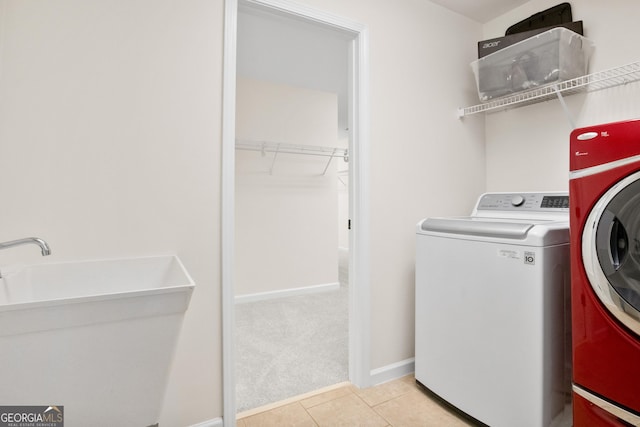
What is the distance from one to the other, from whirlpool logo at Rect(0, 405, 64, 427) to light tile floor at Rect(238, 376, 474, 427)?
2.91ft

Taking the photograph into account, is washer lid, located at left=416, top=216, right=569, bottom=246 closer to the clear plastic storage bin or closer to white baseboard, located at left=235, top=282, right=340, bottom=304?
the clear plastic storage bin

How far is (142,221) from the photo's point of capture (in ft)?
4.26

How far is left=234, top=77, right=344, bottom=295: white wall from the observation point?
11.1 feet

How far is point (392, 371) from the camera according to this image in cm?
189

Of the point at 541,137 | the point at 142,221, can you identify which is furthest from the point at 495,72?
the point at 142,221

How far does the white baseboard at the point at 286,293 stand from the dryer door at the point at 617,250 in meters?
2.93

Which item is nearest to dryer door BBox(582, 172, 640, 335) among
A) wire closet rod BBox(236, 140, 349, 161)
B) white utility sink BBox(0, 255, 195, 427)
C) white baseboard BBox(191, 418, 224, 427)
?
white utility sink BBox(0, 255, 195, 427)

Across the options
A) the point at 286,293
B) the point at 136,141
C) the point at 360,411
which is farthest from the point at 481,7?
the point at 286,293

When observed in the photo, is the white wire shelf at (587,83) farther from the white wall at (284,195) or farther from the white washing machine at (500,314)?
the white wall at (284,195)

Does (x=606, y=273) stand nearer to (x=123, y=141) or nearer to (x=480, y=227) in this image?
(x=480, y=227)

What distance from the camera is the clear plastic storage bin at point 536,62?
5.25 feet

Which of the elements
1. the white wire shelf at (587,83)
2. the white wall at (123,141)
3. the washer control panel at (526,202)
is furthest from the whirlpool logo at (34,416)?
the white wire shelf at (587,83)

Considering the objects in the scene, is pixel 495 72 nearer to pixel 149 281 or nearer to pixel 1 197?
pixel 149 281

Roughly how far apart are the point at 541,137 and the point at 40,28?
2652mm
